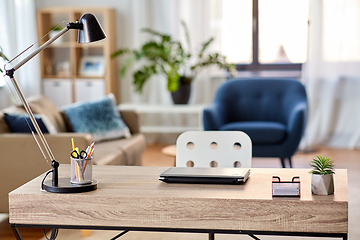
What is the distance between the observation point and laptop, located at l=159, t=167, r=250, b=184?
5.23 ft

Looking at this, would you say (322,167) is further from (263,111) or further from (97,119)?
(263,111)

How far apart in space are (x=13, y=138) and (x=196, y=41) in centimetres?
308

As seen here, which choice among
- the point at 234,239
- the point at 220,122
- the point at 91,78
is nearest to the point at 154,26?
the point at 91,78

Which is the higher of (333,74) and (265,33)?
(265,33)

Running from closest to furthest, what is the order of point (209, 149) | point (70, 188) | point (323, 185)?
point (323, 185) → point (70, 188) → point (209, 149)

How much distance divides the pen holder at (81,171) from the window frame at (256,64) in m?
4.29

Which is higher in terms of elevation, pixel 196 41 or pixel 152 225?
pixel 196 41

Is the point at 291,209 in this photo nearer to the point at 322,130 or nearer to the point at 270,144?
the point at 270,144

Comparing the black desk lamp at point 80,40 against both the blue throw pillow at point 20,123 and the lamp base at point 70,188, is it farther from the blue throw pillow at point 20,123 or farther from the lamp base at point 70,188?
the blue throw pillow at point 20,123

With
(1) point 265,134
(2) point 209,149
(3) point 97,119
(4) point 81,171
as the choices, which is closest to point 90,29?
(4) point 81,171

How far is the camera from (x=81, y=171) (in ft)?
5.25

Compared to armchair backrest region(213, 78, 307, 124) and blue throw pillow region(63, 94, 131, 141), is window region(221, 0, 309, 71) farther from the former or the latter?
blue throw pillow region(63, 94, 131, 141)

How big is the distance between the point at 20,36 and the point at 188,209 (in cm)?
468

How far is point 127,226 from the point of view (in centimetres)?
148
